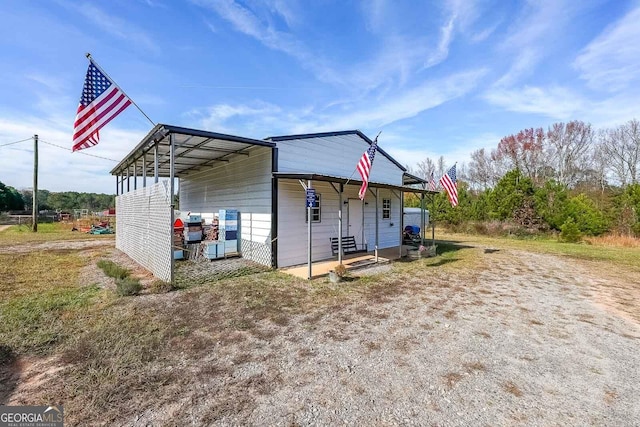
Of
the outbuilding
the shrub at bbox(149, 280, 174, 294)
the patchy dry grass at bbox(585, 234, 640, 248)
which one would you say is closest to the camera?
the shrub at bbox(149, 280, 174, 294)

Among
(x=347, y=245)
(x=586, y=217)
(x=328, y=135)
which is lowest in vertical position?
(x=347, y=245)

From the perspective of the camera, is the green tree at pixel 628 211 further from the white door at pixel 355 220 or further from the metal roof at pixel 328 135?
the white door at pixel 355 220

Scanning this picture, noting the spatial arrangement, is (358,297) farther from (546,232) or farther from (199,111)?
(546,232)

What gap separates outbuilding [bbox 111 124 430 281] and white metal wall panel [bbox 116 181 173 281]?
26 mm

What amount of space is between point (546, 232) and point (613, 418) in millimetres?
18352

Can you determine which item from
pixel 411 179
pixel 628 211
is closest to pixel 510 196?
pixel 628 211

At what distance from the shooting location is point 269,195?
851 cm

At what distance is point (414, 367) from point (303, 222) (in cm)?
632

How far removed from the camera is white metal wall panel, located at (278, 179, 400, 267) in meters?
8.66

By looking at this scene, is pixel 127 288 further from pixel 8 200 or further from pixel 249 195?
pixel 8 200

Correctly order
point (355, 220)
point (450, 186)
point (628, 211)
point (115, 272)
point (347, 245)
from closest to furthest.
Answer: point (115, 272)
point (450, 186)
point (347, 245)
point (355, 220)
point (628, 211)

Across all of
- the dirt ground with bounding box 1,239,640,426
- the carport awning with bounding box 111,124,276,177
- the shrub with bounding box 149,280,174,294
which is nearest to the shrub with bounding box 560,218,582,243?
the dirt ground with bounding box 1,239,640,426

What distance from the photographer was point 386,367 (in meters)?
3.24

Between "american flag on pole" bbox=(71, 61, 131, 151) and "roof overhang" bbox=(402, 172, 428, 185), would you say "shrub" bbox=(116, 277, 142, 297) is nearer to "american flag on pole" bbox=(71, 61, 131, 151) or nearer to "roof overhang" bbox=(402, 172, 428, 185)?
"american flag on pole" bbox=(71, 61, 131, 151)
